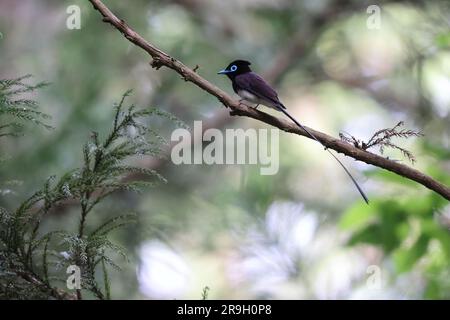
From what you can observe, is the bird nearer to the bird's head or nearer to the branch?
the bird's head

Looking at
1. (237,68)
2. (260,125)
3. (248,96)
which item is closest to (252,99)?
(248,96)

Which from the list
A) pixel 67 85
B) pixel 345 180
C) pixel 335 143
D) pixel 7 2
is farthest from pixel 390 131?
pixel 7 2

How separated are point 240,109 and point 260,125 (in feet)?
12.4

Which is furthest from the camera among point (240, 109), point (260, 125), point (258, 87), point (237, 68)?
point (260, 125)

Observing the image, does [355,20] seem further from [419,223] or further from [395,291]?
[419,223]

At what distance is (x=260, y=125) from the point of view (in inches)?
227

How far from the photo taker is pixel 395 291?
409 centimetres

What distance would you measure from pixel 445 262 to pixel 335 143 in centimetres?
113

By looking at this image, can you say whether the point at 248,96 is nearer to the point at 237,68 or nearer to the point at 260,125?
the point at 237,68

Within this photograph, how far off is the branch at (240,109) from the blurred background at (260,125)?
0.83 metres

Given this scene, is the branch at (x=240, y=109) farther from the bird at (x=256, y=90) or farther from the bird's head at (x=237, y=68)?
the bird's head at (x=237, y=68)

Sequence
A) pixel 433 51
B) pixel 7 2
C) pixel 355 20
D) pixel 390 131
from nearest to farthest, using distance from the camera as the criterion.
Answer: pixel 390 131, pixel 433 51, pixel 7 2, pixel 355 20

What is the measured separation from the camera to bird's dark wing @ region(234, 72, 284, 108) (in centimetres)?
271
